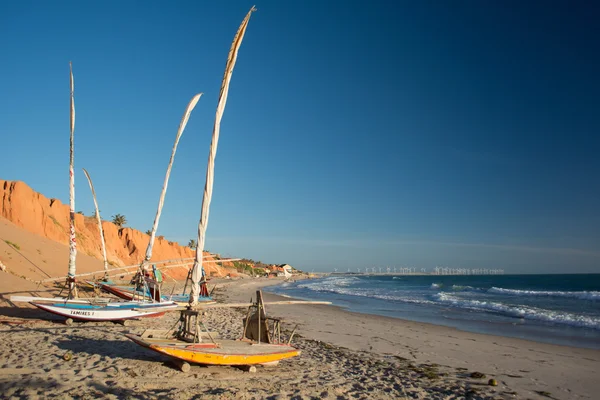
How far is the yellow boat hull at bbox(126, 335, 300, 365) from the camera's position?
7.79 meters

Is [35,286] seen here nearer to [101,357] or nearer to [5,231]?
[5,231]

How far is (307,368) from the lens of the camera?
965cm

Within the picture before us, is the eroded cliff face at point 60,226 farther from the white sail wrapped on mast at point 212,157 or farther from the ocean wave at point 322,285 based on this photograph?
the white sail wrapped on mast at point 212,157

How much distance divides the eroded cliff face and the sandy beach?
65.1 ft

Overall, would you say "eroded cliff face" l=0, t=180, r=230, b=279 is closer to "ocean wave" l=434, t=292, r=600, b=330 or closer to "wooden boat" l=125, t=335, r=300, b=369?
"wooden boat" l=125, t=335, r=300, b=369

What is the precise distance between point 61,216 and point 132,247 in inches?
389

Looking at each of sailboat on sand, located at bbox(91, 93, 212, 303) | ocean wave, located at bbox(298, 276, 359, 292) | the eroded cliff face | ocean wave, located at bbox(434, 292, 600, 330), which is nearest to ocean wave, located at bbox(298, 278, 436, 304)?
ocean wave, located at bbox(298, 276, 359, 292)

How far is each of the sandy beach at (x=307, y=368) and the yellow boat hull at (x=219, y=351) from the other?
0.43m

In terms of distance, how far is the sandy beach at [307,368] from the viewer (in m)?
7.53

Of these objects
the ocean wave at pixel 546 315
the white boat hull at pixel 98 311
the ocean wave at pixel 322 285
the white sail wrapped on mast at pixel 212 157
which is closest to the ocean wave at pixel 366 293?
the ocean wave at pixel 322 285

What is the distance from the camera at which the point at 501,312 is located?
2516 cm

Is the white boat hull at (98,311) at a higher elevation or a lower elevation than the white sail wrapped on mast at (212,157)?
lower

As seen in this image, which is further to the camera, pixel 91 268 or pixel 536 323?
pixel 91 268

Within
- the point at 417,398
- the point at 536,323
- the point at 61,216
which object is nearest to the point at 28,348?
the point at 417,398
